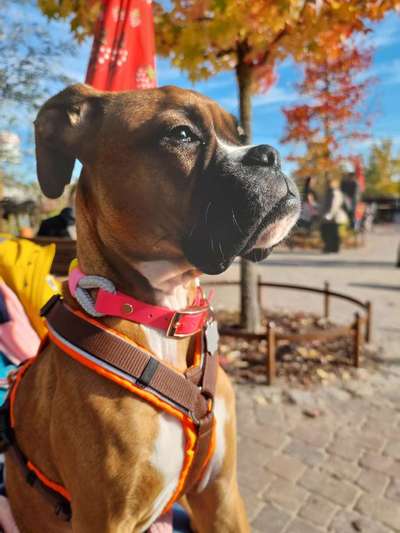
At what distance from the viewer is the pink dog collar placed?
1502mm

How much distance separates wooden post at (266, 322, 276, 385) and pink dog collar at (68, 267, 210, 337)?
2.90 m

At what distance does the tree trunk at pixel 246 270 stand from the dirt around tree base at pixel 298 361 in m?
0.32

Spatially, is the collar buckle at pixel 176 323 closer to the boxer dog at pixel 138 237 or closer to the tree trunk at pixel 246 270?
the boxer dog at pixel 138 237

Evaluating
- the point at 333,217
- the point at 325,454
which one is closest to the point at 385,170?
the point at 333,217

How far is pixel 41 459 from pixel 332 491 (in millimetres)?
2266

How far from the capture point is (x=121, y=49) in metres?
3.29

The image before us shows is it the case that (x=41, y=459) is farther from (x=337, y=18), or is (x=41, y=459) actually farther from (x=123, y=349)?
(x=337, y=18)

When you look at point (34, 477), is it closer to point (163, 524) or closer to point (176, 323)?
point (163, 524)

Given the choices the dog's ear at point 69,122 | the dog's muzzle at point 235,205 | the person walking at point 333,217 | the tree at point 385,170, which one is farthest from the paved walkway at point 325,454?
the tree at point 385,170

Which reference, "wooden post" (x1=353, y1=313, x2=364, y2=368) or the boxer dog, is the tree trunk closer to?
"wooden post" (x1=353, y1=313, x2=364, y2=368)

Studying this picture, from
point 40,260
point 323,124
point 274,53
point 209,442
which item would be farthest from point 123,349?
point 323,124

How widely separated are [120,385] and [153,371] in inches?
4.4

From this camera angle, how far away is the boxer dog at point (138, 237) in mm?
1418

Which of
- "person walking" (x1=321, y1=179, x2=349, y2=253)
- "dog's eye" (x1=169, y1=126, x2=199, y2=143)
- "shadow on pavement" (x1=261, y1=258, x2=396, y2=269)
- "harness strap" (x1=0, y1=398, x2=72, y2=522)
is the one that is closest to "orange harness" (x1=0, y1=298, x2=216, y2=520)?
"harness strap" (x1=0, y1=398, x2=72, y2=522)
